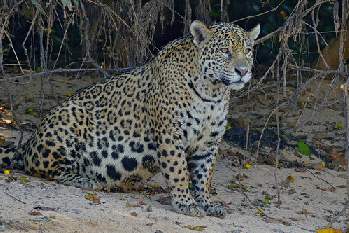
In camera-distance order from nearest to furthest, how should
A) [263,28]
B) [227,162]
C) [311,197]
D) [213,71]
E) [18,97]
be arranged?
[213,71]
[311,197]
[227,162]
[18,97]
[263,28]

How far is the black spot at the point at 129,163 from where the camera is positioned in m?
6.55

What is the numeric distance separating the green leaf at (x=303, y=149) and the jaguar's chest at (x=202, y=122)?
116 inches

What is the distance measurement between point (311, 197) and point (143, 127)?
247cm

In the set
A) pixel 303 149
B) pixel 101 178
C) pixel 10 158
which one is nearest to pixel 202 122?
pixel 101 178

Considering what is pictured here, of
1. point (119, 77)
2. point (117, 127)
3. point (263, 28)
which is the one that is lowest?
point (117, 127)

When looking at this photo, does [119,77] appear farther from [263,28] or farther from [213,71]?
[263,28]

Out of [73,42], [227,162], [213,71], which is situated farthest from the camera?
[73,42]

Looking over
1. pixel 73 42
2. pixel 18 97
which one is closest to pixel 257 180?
pixel 18 97

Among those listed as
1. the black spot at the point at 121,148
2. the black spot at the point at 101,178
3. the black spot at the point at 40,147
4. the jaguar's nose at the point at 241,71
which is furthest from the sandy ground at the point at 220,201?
the jaguar's nose at the point at 241,71

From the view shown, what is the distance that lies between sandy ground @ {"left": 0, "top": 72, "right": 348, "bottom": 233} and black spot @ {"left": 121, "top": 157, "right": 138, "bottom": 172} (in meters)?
0.31

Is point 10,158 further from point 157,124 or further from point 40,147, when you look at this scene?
point 157,124

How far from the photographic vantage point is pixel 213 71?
19.7 ft

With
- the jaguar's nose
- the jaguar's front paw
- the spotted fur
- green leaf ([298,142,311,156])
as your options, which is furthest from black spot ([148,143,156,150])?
green leaf ([298,142,311,156])

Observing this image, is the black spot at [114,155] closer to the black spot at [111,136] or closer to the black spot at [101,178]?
the black spot at [111,136]
